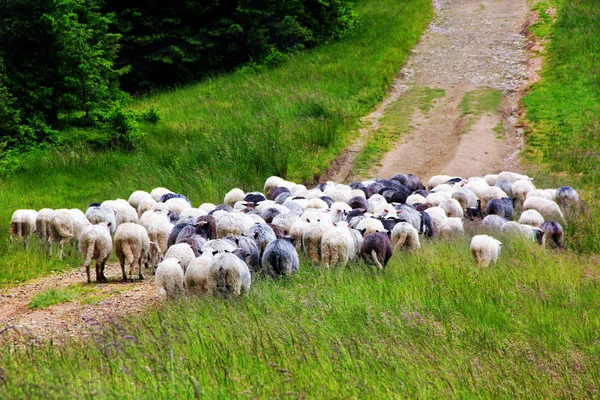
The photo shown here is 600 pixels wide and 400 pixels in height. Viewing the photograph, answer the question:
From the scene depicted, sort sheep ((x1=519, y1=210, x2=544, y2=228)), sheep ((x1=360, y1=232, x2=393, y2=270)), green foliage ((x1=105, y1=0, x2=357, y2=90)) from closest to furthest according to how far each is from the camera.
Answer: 1. sheep ((x1=360, y1=232, x2=393, y2=270))
2. sheep ((x1=519, y1=210, x2=544, y2=228))
3. green foliage ((x1=105, y1=0, x2=357, y2=90))

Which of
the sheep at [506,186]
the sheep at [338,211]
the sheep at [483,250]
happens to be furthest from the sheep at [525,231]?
the sheep at [506,186]

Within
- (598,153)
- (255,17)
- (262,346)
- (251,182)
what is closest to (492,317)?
(262,346)

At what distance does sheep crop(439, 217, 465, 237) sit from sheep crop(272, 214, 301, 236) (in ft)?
8.91

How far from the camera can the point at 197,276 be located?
9633 mm

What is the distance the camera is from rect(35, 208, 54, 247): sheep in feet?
45.6

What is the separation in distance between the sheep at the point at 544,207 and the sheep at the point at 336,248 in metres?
5.24

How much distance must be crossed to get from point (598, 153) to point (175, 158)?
11154 millimetres

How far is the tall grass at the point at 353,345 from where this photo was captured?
6.04 meters

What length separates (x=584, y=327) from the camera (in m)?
8.02

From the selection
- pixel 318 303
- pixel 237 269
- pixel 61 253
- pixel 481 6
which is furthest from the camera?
pixel 481 6

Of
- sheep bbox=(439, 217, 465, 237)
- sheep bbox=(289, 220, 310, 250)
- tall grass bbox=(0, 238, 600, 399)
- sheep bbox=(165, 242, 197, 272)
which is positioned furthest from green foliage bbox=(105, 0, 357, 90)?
tall grass bbox=(0, 238, 600, 399)

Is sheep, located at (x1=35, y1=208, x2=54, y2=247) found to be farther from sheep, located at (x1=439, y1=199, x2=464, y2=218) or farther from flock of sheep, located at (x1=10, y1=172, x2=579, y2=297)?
sheep, located at (x1=439, y1=199, x2=464, y2=218)

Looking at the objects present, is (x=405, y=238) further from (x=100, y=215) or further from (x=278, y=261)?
(x=100, y=215)

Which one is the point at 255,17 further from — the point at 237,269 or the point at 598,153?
the point at 237,269
